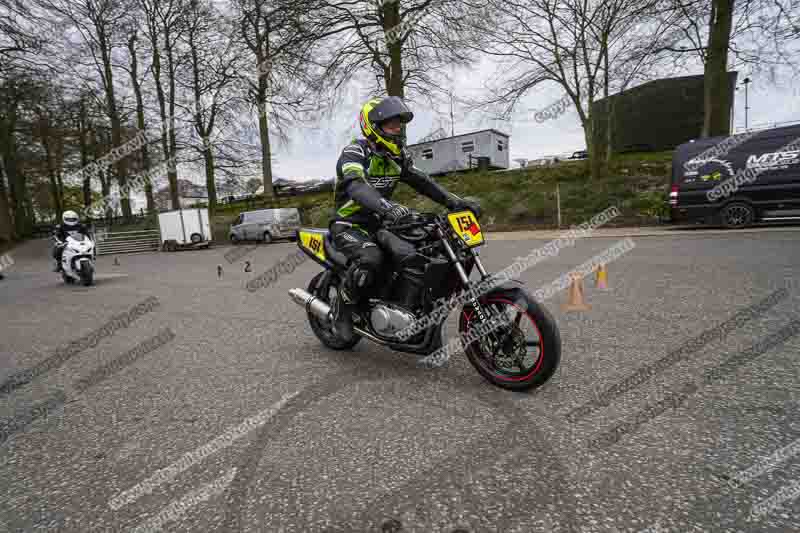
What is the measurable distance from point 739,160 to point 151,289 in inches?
564

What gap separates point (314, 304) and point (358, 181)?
132 cm

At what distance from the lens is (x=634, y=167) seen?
20516 millimetres

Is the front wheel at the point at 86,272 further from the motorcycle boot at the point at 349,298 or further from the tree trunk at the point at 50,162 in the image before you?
the tree trunk at the point at 50,162

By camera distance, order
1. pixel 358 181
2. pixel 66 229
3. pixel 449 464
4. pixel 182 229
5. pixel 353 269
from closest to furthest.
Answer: pixel 449 464, pixel 358 181, pixel 353 269, pixel 66 229, pixel 182 229

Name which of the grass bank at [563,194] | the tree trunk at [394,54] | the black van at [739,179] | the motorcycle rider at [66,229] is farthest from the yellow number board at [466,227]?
the tree trunk at [394,54]

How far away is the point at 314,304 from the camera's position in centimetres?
405

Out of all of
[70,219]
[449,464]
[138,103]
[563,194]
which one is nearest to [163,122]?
[138,103]

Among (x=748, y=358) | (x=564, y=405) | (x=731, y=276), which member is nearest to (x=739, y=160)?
(x=731, y=276)

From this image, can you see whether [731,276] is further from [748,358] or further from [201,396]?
[201,396]

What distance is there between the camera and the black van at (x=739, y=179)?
11414 millimetres

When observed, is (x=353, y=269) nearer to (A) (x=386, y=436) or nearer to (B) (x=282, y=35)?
(A) (x=386, y=436)

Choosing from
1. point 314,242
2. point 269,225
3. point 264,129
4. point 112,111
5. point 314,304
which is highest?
point 112,111

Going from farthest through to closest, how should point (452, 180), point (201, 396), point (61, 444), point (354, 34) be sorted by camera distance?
1. point (452, 180)
2. point (354, 34)
3. point (201, 396)
4. point (61, 444)

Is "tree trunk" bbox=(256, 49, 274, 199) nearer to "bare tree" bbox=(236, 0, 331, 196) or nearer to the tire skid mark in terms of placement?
"bare tree" bbox=(236, 0, 331, 196)
